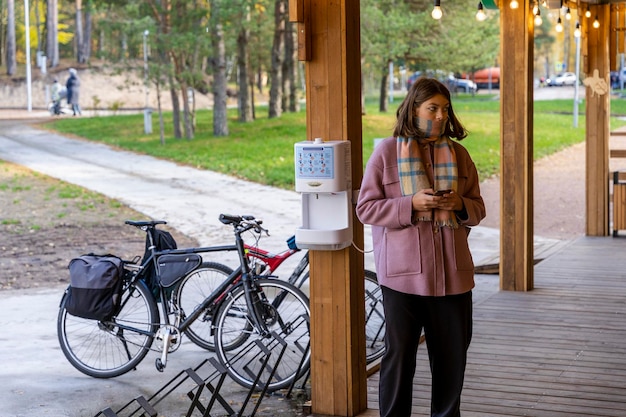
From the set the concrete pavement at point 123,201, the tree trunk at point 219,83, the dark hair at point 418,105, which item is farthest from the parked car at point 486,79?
the dark hair at point 418,105

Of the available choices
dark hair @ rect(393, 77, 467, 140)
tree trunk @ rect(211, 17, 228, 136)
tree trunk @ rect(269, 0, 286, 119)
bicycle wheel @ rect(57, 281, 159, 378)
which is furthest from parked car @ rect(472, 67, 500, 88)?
dark hair @ rect(393, 77, 467, 140)

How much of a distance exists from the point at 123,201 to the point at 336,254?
37.4 feet

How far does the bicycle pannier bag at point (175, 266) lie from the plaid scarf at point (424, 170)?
2.17 m

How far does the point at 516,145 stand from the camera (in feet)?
25.6

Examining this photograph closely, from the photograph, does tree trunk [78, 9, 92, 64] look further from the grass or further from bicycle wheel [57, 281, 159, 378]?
bicycle wheel [57, 281, 159, 378]

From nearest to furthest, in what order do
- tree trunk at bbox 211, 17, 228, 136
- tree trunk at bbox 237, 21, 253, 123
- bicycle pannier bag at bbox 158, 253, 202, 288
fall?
bicycle pannier bag at bbox 158, 253, 202, 288, tree trunk at bbox 211, 17, 228, 136, tree trunk at bbox 237, 21, 253, 123

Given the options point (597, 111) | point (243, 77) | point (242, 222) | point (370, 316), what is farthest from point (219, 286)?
point (243, 77)

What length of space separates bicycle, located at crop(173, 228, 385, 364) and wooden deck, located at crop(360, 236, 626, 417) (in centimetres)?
32

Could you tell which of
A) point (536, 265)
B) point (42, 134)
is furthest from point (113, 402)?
point (42, 134)

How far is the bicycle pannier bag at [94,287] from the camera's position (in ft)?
18.8

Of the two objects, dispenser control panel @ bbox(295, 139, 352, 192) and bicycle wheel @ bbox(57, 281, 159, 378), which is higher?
dispenser control panel @ bbox(295, 139, 352, 192)

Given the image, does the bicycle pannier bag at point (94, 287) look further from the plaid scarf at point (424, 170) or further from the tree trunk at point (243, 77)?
the tree trunk at point (243, 77)

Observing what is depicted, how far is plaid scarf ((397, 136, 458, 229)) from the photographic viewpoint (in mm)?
3865

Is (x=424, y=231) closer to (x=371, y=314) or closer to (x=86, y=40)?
(x=371, y=314)
